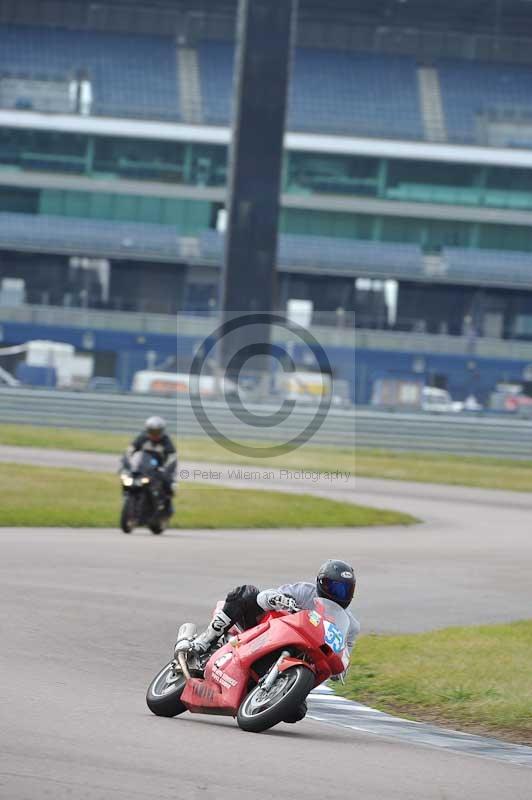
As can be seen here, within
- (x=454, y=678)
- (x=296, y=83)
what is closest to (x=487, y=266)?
(x=296, y=83)

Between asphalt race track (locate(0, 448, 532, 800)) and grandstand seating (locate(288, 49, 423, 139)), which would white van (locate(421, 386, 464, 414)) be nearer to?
grandstand seating (locate(288, 49, 423, 139))

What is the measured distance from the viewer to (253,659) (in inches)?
284

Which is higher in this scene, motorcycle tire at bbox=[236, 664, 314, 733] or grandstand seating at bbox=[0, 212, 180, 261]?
grandstand seating at bbox=[0, 212, 180, 261]

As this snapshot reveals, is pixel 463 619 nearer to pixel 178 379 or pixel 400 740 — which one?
pixel 400 740

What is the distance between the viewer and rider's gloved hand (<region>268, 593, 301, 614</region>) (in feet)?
24.1

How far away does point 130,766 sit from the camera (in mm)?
5895

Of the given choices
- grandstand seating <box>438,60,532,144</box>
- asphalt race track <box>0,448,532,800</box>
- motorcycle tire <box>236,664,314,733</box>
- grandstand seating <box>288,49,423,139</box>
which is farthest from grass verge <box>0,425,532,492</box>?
grandstand seating <box>438,60,532,144</box>

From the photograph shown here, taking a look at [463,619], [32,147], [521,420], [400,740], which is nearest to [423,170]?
[32,147]

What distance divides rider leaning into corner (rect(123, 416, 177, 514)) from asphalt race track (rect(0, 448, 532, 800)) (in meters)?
0.72

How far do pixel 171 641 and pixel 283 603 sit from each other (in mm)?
3172

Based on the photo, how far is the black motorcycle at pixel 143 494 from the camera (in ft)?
60.5

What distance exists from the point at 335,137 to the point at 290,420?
23.8 metres

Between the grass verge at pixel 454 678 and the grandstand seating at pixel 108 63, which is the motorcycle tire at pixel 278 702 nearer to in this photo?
the grass verge at pixel 454 678

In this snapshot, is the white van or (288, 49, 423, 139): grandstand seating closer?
the white van
